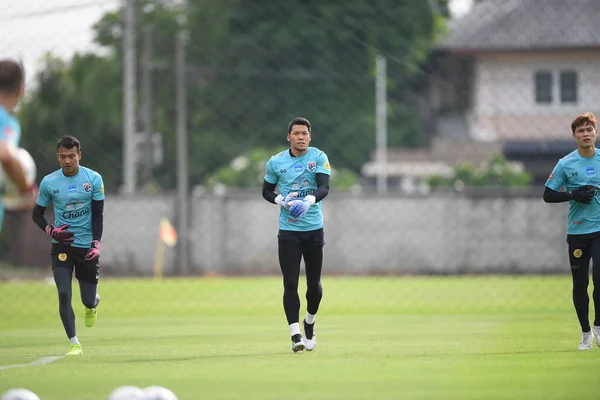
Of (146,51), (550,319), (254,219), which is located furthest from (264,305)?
(146,51)

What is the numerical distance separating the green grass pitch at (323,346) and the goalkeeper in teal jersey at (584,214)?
0.43 metres

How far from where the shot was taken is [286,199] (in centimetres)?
1198

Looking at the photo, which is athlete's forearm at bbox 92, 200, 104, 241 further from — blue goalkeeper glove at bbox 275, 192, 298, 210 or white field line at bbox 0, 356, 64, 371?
blue goalkeeper glove at bbox 275, 192, 298, 210

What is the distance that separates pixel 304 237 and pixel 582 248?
2.63m

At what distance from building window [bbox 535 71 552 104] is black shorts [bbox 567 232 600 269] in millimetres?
20470

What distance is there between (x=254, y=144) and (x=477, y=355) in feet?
118

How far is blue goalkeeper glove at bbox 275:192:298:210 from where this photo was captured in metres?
11.9

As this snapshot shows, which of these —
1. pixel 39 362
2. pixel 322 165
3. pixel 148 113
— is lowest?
pixel 39 362

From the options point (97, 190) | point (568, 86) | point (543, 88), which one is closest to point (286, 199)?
point (97, 190)

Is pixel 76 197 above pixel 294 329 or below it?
above

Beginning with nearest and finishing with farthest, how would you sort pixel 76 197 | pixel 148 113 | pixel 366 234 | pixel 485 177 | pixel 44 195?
1. pixel 76 197
2. pixel 44 195
3. pixel 366 234
4. pixel 148 113
5. pixel 485 177

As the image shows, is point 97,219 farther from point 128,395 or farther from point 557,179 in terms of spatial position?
point 128,395

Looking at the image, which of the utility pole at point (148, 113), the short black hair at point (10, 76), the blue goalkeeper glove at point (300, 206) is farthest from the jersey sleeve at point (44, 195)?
the utility pole at point (148, 113)

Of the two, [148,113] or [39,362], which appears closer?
[39,362]
